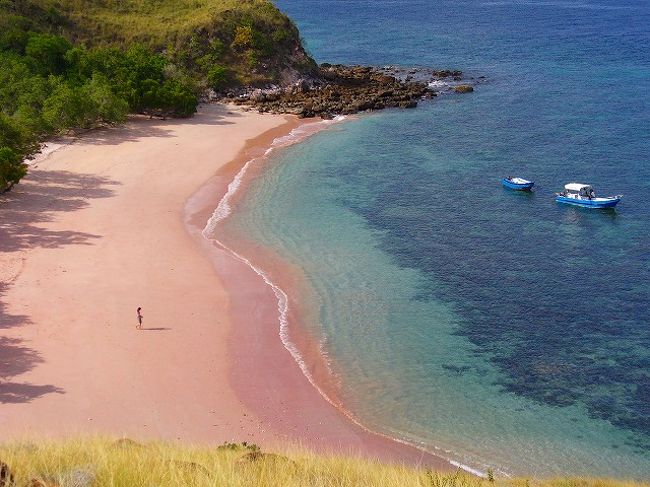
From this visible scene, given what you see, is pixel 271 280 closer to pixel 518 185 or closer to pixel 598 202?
pixel 518 185

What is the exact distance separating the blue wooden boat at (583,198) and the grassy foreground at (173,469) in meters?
37.3

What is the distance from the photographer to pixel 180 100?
239ft

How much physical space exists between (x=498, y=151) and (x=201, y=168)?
2566cm

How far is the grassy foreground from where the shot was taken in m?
14.4

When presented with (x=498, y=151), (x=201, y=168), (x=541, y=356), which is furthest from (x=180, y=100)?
(x=541, y=356)

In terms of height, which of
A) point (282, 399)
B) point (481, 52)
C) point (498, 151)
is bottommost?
point (282, 399)

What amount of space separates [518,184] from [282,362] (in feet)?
95.8

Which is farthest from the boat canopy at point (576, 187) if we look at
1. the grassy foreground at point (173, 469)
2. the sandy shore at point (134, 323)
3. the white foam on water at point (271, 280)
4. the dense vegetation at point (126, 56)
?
the grassy foreground at point (173, 469)

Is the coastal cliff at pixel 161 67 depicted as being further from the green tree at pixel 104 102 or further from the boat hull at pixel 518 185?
the boat hull at pixel 518 185

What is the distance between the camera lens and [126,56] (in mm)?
74875

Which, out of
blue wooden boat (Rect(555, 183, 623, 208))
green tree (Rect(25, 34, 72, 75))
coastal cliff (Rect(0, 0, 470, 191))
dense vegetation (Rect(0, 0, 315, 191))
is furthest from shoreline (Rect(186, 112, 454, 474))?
green tree (Rect(25, 34, 72, 75))

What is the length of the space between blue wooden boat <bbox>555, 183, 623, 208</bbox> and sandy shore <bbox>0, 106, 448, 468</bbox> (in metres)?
24.2

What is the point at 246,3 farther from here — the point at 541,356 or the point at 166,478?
the point at 166,478

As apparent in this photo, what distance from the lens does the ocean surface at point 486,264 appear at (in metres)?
30.7
